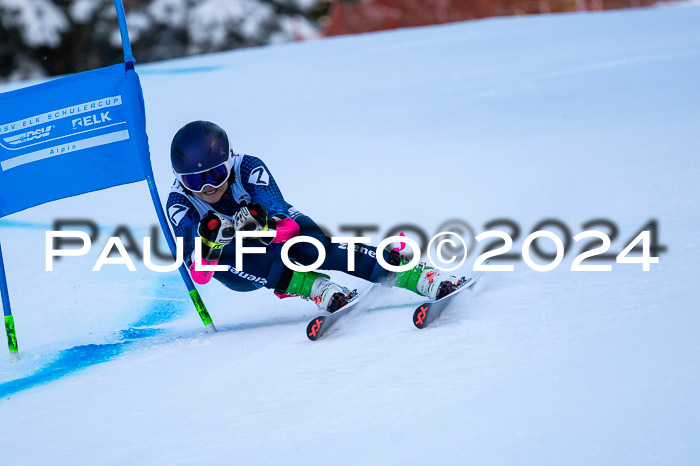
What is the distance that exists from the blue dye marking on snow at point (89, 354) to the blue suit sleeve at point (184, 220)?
1.92 feet

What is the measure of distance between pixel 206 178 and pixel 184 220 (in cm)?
22

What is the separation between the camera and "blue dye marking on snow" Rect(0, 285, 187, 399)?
3510 millimetres

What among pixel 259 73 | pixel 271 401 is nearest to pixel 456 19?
pixel 259 73

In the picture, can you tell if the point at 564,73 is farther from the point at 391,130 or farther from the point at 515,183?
the point at 515,183

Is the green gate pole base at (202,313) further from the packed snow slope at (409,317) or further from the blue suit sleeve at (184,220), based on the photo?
the blue suit sleeve at (184,220)

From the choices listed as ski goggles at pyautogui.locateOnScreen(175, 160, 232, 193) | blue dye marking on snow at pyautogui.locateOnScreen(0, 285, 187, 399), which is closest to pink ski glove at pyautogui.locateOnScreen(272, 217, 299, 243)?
ski goggles at pyautogui.locateOnScreen(175, 160, 232, 193)

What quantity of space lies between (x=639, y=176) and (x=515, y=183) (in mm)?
827

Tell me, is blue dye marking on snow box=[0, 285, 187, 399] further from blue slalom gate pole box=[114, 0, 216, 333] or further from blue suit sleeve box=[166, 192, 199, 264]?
blue suit sleeve box=[166, 192, 199, 264]

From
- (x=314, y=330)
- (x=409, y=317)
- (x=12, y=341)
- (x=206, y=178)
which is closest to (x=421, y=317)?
(x=409, y=317)

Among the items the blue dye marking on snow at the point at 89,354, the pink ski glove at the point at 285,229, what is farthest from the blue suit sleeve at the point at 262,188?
the blue dye marking on snow at the point at 89,354

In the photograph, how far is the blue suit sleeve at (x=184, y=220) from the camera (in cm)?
358

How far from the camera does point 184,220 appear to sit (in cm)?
358

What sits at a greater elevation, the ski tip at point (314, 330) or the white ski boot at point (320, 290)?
the white ski boot at point (320, 290)

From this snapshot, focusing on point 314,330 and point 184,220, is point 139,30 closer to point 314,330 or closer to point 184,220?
point 184,220
